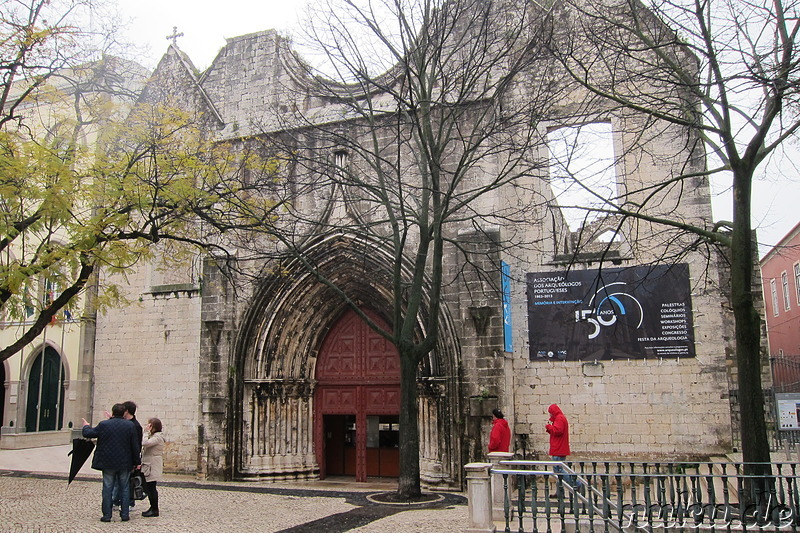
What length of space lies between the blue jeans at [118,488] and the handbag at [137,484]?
125mm

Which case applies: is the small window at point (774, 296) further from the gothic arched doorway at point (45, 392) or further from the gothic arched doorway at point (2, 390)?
the gothic arched doorway at point (2, 390)

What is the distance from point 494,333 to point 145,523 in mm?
6422

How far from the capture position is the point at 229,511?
31.8ft

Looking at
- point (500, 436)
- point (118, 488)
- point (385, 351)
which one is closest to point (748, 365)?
point (500, 436)

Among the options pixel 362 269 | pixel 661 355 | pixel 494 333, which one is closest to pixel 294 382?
pixel 362 269

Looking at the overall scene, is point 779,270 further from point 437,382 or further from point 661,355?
point 437,382

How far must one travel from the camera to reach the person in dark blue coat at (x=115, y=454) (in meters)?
8.30

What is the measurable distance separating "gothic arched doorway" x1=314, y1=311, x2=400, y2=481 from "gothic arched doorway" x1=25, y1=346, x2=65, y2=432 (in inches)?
479

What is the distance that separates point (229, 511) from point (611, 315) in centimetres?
716

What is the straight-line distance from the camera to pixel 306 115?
14.8 m

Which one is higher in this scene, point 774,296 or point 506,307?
point 774,296

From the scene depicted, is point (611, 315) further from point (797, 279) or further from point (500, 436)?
point (797, 279)

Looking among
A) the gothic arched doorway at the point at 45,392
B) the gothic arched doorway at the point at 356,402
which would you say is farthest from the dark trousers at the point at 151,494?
the gothic arched doorway at the point at 45,392

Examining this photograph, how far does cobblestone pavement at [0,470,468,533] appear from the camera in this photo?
830cm
